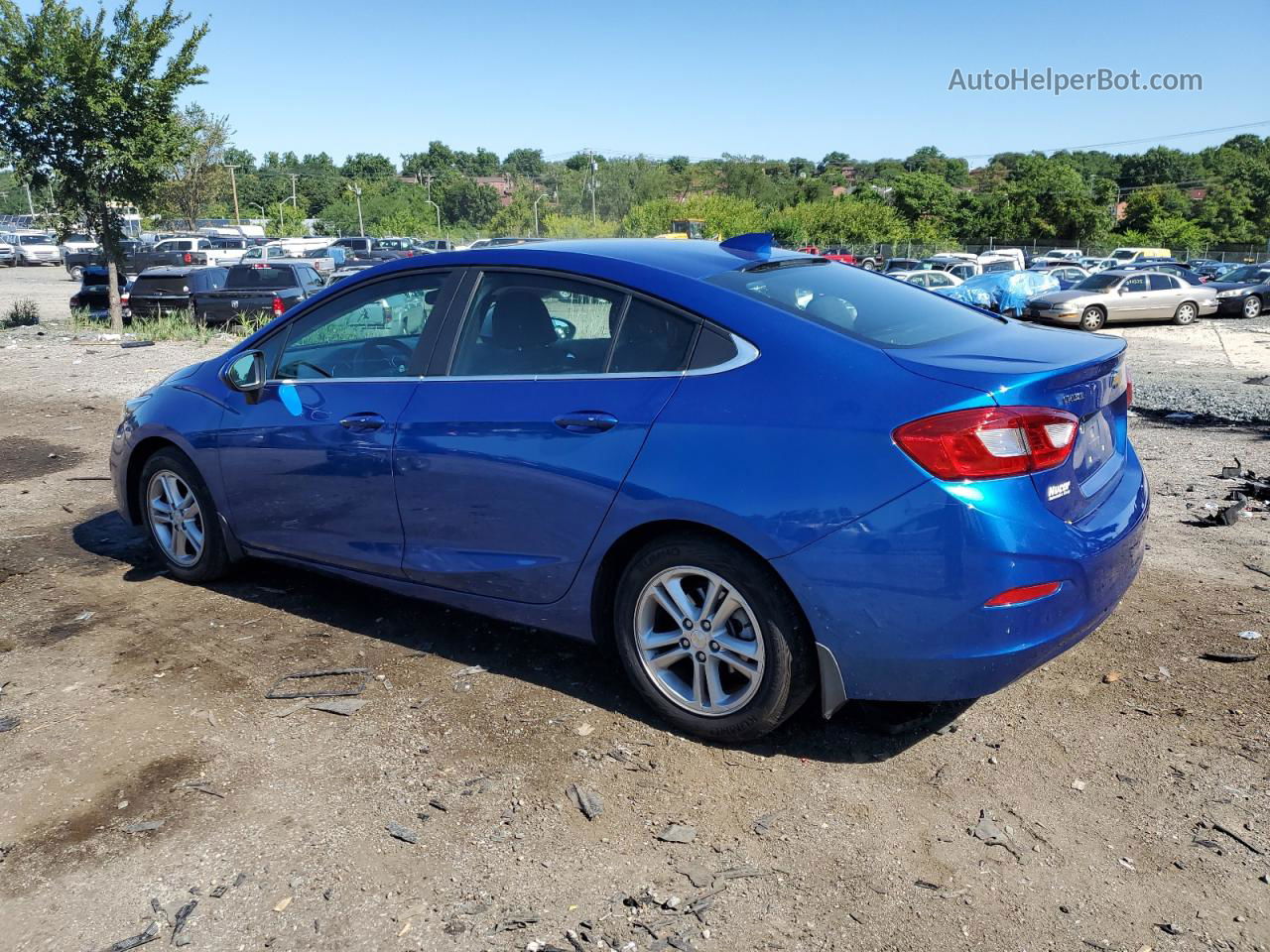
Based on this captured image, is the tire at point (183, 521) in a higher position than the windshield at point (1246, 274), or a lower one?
higher

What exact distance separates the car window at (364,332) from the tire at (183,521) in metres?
0.81

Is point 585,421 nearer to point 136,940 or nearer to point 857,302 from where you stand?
point 857,302

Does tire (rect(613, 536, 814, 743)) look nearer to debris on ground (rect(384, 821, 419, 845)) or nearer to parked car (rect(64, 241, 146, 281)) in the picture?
debris on ground (rect(384, 821, 419, 845))

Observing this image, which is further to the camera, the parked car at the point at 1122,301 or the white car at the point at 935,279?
the white car at the point at 935,279

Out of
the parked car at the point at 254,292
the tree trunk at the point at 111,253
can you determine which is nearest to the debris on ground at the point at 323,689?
the parked car at the point at 254,292

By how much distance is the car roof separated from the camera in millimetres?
3920

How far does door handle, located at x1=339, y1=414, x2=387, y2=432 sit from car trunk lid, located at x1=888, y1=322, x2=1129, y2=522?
206 centimetres

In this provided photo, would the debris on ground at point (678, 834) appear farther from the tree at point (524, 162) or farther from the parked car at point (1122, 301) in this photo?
the tree at point (524, 162)

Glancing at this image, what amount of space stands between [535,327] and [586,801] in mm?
1800

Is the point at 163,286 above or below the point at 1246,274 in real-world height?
above

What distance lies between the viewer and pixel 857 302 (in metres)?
3.91

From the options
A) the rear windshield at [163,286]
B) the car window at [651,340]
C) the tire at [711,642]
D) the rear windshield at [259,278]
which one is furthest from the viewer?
the rear windshield at [163,286]

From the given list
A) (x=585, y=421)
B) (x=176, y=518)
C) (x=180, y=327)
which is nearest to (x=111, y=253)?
(x=180, y=327)

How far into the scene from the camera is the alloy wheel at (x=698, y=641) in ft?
11.4
